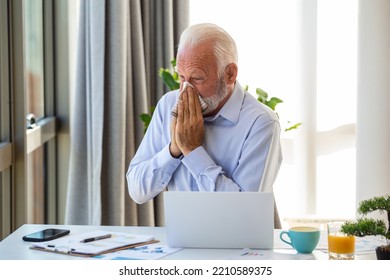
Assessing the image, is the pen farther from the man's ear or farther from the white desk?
the man's ear

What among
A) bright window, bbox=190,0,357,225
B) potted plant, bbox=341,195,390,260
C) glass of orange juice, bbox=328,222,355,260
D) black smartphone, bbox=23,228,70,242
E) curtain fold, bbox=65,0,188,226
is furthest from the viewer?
bright window, bbox=190,0,357,225

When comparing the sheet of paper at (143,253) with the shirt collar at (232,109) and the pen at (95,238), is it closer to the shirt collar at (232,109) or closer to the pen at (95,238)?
the pen at (95,238)

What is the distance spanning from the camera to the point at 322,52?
4.88m

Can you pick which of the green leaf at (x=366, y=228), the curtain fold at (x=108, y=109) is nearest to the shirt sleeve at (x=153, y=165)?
the green leaf at (x=366, y=228)

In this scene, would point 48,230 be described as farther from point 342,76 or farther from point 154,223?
point 342,76

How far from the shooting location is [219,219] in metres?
2.33

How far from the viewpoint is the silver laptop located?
2.29 meters

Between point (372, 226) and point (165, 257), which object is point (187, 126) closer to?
point (165, 257)

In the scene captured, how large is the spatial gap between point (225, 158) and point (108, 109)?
5.31 ft

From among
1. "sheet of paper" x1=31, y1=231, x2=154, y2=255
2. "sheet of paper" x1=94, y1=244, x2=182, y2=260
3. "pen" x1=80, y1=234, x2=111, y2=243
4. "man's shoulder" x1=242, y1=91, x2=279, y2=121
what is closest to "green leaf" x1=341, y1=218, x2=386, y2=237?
"sheet of paper" x1=94, y1=244, x2=182, y2=260

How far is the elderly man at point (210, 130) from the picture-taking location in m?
2.87

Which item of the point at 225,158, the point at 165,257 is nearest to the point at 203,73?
the point at 225,158
